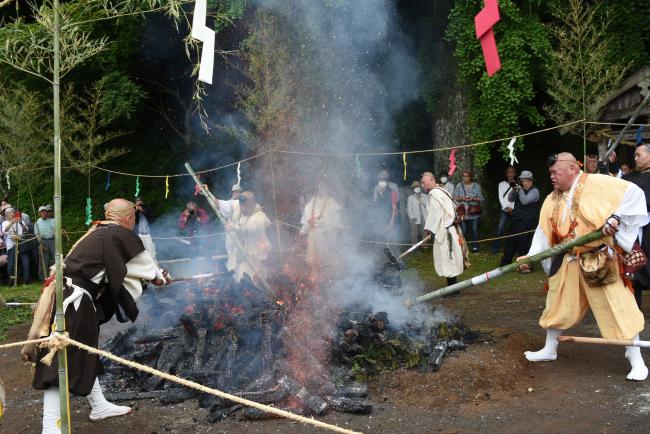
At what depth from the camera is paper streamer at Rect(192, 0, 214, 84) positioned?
5330 millimetres

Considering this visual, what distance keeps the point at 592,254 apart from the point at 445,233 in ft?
12.9

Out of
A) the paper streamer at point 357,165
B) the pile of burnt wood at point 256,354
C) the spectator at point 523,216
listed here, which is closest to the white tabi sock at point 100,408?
the pile of burnt wood at point 256,354

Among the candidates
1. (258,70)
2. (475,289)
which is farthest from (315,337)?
(258,70)

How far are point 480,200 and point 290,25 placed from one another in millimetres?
5211

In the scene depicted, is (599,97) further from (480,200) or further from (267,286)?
(267,286)

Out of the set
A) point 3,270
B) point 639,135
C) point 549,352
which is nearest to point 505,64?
point 639,135

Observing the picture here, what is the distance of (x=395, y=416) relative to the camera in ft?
15.8

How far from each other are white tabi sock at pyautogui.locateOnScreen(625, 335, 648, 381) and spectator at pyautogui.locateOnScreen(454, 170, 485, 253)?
732 cm

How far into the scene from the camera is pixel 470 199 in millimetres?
12430

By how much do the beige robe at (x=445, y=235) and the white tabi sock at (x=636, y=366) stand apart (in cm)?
397

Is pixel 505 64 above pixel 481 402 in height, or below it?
above

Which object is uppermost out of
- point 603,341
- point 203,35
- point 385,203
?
point 203,35

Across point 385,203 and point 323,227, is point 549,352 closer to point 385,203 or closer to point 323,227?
point 323,227

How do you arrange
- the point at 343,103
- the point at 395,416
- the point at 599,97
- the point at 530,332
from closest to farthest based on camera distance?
1. the point at 395,416
2. the point at 530,332
3. the point at 599,97
4. the point at 343,103
